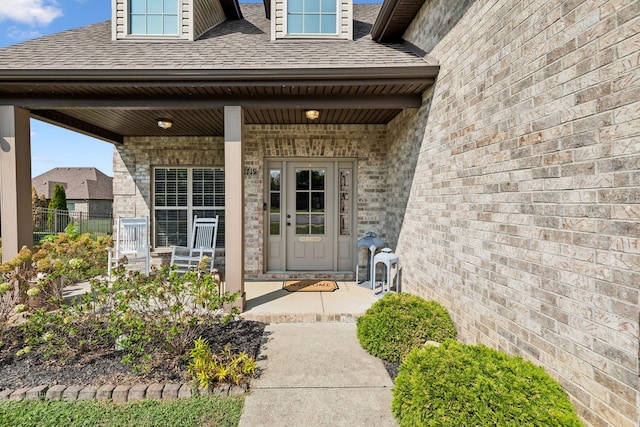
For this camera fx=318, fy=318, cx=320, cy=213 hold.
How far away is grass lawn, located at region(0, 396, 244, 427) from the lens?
2.19 meters

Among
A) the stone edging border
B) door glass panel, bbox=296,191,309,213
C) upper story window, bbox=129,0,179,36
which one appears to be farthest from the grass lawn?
upper story window, bbox=129,0,179,36

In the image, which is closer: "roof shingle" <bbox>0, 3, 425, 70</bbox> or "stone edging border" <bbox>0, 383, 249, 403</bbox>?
"stone edging border" <bbox>0, 383, 249, 403</bbox>

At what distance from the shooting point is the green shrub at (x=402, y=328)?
3.05 meters

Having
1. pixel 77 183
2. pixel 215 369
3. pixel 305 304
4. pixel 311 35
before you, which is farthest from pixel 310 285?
pixel 77 183

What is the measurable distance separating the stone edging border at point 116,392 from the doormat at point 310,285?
8.34 ft

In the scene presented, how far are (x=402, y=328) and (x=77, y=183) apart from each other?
3040 cm

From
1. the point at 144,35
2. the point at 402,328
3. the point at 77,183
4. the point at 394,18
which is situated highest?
the point at 144,35

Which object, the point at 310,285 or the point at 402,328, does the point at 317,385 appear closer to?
the point at 402,328

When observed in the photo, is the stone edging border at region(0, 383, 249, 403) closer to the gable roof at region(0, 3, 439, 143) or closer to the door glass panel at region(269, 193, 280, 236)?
the gable roof at region(0, 3, 439, 143)

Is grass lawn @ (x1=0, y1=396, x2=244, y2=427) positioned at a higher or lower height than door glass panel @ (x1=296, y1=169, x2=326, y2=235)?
lower

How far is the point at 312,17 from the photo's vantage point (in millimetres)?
5121

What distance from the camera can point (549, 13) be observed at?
204cm

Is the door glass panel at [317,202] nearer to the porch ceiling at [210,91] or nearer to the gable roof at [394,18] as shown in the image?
the porch ceiling at [210,91]

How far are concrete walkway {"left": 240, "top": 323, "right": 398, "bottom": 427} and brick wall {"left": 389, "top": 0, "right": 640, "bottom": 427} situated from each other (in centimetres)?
104
